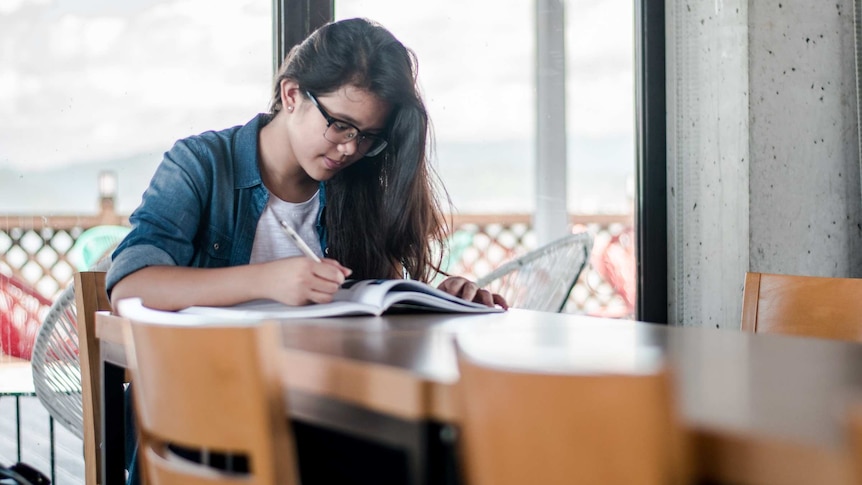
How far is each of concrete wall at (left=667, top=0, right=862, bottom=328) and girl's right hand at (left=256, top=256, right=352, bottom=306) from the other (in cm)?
181

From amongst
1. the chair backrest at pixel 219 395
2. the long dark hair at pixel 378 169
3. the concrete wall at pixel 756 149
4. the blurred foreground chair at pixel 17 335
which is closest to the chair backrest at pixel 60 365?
the blurred foreground chair at pixel 17 335

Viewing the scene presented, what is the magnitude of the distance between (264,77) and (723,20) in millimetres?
1433

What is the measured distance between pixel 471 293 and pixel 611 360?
0.72 metres

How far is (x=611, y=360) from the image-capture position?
2.77 feet

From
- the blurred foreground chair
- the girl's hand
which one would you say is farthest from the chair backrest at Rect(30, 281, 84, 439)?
the girl's hand

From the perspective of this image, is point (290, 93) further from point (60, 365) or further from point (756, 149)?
point (756, 149)

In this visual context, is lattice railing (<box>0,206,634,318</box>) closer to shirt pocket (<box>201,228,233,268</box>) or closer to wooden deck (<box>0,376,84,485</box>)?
wooden deck (<box>0,376,84,485</box>)

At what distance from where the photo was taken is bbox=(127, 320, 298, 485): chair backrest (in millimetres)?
734

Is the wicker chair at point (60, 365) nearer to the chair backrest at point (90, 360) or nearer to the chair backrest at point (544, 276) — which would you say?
the chair backrest at point (90, 360)

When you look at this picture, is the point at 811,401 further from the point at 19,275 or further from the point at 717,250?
the point at 717,250

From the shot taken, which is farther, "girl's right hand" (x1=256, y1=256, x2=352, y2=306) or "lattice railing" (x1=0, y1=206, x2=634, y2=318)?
"lattice railing" (x1=0, y1=206, x2=634, y2=318)

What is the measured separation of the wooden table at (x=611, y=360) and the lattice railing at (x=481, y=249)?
1017mm

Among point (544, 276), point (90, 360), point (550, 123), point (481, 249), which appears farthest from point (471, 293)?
point (550, 123)

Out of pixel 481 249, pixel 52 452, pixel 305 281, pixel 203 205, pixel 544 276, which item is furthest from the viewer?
pixel 481 249
